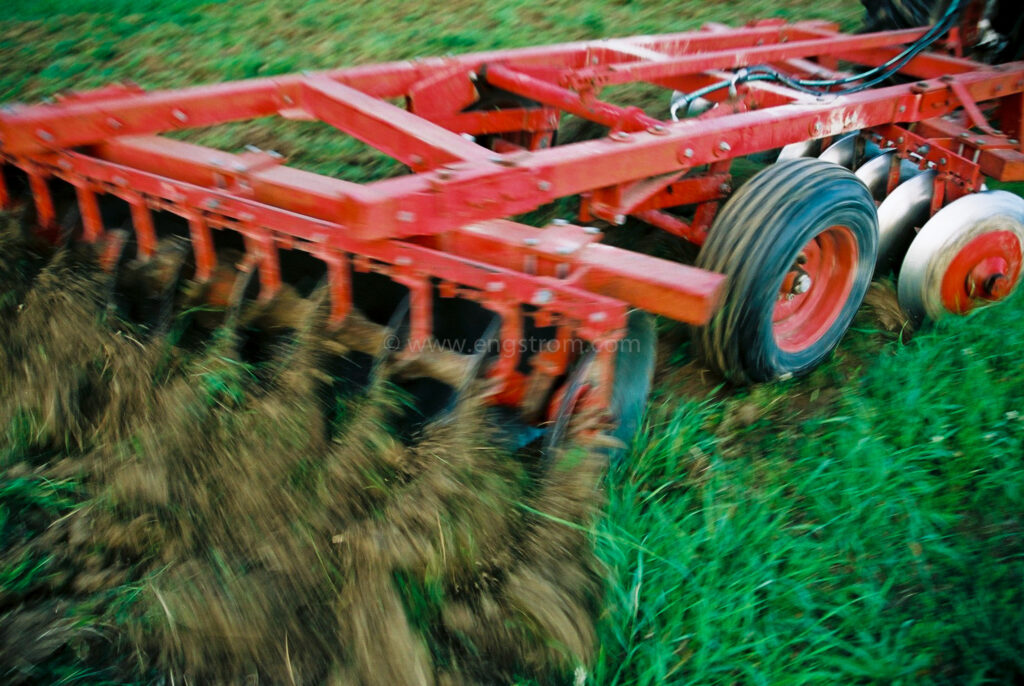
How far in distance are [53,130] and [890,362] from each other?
3023mm

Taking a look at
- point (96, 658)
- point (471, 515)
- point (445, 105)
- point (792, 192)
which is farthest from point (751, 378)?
point (96, 658)

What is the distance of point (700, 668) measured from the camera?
1.86 metres

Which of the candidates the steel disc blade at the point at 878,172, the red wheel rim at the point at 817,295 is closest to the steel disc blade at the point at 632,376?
the red wheel rim at the point at 817,295

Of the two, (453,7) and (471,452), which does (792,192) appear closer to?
(471,452)

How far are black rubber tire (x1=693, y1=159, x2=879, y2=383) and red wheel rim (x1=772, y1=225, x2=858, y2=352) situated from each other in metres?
0.17

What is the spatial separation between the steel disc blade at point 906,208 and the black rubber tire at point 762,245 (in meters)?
0.61

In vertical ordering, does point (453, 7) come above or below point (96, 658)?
above

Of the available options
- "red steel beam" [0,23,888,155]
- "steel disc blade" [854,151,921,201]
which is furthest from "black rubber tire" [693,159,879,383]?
"red steel beam" [0,23,888,155]

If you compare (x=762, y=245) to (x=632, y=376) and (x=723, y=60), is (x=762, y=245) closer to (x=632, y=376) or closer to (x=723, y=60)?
(x=632, y=376)

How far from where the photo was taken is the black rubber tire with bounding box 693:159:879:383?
8.03 feet

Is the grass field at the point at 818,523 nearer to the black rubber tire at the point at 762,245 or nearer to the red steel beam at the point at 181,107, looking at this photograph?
the black rubber tire at the point at 762,245

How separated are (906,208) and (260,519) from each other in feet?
8.95

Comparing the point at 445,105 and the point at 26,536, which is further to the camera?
the point at 445,105

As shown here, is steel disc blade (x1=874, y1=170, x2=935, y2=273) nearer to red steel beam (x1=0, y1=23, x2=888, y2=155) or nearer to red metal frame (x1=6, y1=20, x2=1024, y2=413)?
red metal frame (x1=6, y1=20, x2=1024, y2=413)
